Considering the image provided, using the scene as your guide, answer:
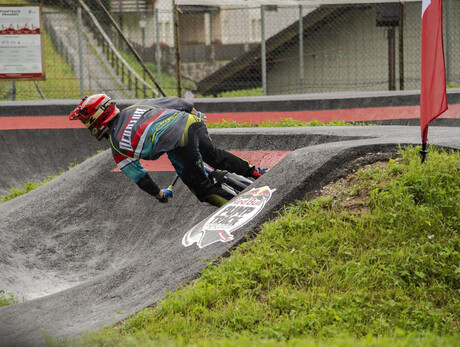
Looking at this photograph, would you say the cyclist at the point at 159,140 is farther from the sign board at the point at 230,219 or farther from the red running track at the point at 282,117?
the red running track at the point at 282,117

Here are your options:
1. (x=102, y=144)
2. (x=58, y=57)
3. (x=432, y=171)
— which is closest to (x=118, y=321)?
(x=432, y=171)

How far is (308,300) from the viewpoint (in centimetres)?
473

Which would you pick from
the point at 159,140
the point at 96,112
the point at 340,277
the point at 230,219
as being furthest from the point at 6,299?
the point at 340,277

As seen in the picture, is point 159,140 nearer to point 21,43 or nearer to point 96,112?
point 96,112

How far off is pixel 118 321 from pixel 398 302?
213cm

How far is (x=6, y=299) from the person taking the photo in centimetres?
720

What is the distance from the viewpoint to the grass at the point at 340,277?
448cm

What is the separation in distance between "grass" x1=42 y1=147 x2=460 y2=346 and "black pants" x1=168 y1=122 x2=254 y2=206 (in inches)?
77.4

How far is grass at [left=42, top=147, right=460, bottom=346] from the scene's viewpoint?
4.48 meters

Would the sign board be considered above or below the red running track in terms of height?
below

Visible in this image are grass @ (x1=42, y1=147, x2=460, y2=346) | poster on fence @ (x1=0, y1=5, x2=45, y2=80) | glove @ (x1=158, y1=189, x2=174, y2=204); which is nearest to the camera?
grass @ (x1=42, y1=147, x2=460, y2=346)

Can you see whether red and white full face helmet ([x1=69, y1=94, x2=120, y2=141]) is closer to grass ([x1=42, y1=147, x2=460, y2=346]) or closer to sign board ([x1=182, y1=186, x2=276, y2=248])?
sign board ([x1=182, y1=186, x2=276, y2=248])

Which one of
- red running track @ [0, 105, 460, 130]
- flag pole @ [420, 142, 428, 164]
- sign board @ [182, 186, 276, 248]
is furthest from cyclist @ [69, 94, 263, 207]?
red running track @ [0, 105, 460, 130]

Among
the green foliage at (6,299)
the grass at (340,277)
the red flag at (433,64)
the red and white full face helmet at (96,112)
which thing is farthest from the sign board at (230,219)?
the green foliage at (6,299)
